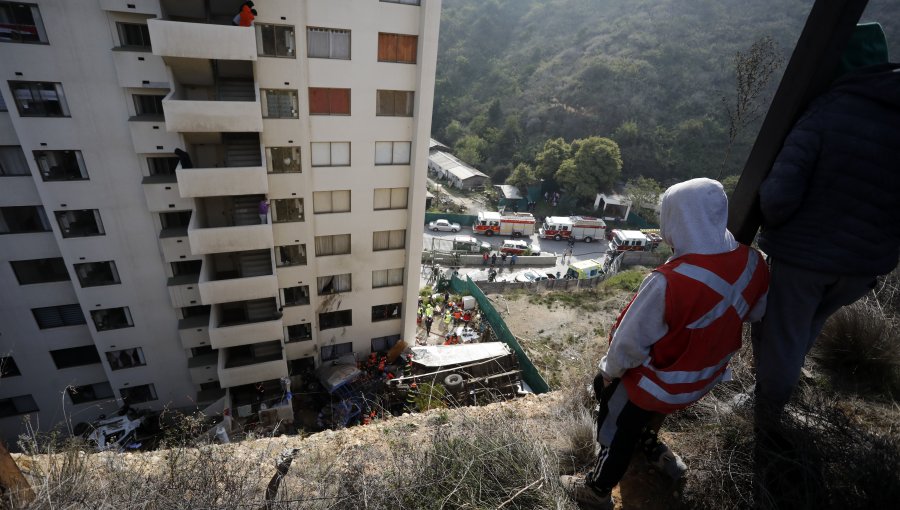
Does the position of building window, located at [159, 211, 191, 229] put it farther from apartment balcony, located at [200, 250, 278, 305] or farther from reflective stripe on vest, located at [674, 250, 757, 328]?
reflective stripe on vest, located at [674, 250, 757, 328]

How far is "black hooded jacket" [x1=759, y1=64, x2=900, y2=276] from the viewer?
2.54 m

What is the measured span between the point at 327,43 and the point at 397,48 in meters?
2.08

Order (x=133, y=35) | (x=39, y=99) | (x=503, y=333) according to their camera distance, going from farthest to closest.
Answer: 1. (x=503, y=333)
2. (x=133, y=35)
3. (x=39, y=99)

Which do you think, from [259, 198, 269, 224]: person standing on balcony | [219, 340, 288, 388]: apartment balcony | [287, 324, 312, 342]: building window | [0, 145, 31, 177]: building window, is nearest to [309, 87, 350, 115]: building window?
[259, 198, 269, 224]: person standing on balcony

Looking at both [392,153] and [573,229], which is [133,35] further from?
[573,229]

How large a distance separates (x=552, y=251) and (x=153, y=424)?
99.0ft

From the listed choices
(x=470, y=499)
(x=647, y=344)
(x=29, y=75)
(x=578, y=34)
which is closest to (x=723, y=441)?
(x=647, y=344)

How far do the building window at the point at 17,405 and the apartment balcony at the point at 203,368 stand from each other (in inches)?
194

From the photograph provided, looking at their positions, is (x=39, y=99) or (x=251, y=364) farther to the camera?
(x=251, y=364)

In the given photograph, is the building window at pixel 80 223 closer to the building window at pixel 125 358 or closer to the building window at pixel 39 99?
the building window at pixel 39 99

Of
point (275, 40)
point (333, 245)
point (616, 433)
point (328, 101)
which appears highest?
point (275, 40)

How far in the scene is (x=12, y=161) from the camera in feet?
35.9

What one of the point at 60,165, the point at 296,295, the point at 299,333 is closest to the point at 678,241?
the point at 296,295

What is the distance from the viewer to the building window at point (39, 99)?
10047 mm
